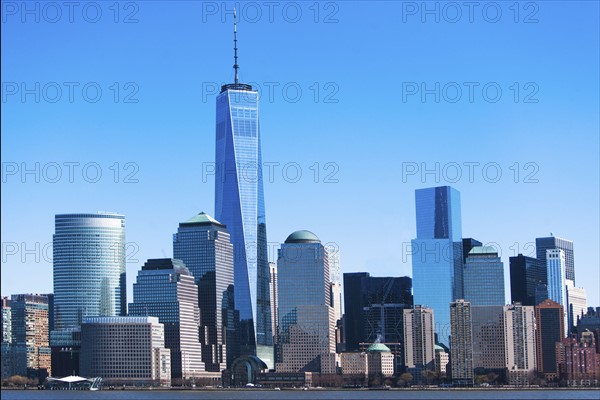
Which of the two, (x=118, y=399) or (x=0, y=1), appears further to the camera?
(x=118, y=399)

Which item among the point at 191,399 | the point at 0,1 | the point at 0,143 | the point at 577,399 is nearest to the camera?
the point at 0,143

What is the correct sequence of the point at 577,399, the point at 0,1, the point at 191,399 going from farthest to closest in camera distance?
the point at 191,399, the point at 577,399, the point at 0,1

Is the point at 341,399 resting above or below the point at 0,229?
below

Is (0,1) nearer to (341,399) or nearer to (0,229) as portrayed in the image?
(0,229)

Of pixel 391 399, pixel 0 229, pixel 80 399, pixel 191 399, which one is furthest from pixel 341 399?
A: pixel 0 229

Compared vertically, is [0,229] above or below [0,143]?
below

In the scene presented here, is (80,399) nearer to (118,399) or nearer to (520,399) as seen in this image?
(118,399)

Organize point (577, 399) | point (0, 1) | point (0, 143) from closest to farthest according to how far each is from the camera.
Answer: point (0, 143) → point (0, 1) → point (577, 399)

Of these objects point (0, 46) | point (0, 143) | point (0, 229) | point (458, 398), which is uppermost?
point (0, 46)

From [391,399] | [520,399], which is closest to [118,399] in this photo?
[391,399]

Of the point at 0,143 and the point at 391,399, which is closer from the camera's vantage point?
the point at 0,143
